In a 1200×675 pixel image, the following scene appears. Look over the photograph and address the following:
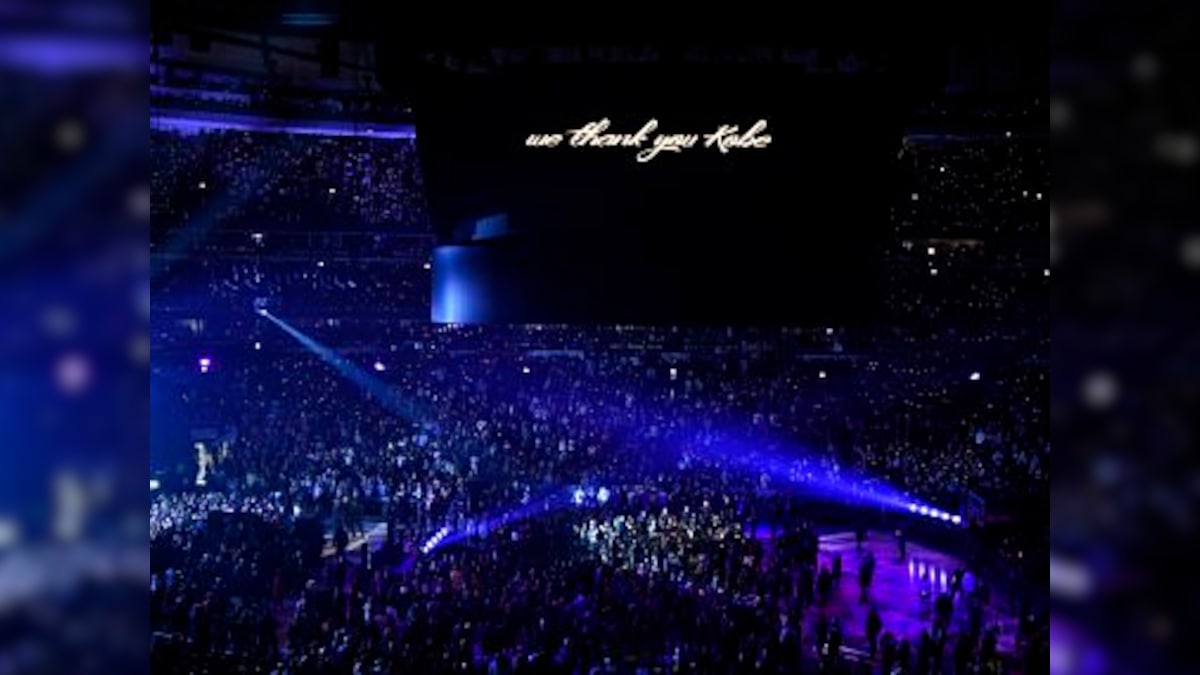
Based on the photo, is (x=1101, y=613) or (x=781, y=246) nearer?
(x=1101, y=613)

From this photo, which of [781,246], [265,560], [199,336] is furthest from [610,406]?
[781,246]

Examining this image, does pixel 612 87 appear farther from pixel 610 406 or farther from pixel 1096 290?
pixel 610 406

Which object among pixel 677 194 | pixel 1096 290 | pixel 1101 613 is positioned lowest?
pixel 1101 613

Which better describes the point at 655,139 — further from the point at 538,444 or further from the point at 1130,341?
the point at 538,444

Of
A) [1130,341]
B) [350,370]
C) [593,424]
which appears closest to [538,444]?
[593,424]

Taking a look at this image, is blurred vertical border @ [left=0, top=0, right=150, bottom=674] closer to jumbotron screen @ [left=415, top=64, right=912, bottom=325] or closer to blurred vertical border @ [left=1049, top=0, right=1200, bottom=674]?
blurred vertical border @ [left=1049, top=0, right=1200, bottom=674]

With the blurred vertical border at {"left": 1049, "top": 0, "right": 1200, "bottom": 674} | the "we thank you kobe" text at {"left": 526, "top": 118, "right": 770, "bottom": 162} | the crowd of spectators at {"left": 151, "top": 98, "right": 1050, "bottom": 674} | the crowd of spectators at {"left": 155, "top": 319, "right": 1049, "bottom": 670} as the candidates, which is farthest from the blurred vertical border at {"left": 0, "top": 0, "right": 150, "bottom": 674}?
the crowd of spectators at {"left": 155, "top": 319, "right": 1049, "bottom": 670}
